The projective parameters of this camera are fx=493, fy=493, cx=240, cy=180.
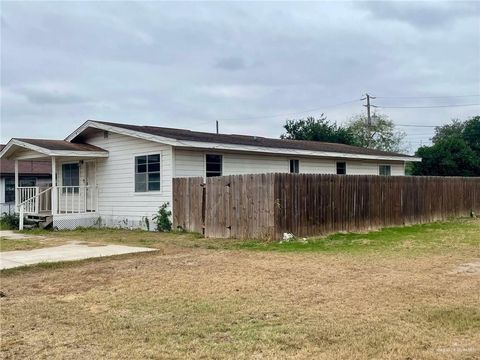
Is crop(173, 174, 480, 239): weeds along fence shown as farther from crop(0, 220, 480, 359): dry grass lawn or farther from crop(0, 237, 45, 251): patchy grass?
crop(0, 237, 45, 251): patchy grass

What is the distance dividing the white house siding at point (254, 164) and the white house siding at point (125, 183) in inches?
22.1

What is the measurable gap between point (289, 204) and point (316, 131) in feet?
91.7

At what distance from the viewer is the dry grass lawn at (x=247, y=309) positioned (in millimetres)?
4523

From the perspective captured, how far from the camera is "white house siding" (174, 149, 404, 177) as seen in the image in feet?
52.2

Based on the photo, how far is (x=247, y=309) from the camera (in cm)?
578

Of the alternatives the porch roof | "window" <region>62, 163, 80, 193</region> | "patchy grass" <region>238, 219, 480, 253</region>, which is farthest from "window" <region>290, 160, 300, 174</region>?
"window" <region>62, 163, 80, 193</region>

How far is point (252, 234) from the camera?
13008mm

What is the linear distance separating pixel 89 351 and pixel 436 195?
695 inches

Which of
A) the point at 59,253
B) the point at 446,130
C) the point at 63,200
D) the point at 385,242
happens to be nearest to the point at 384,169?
the point at 385,242

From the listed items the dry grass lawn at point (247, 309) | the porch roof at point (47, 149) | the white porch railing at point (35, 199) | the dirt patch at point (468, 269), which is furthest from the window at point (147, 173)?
the dirt patch at point (468, 269)

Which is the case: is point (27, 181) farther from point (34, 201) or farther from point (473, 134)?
Answer: point (473, 134)

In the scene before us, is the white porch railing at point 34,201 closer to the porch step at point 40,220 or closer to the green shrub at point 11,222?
the porch step at point 40,220

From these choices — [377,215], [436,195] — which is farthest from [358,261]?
[436,195]

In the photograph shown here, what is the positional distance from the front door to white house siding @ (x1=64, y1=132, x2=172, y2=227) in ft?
0.84
